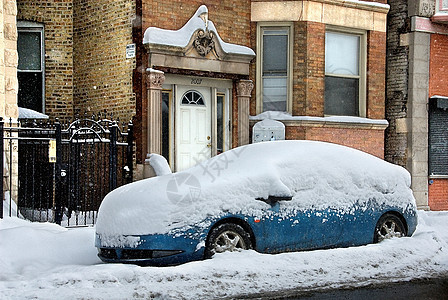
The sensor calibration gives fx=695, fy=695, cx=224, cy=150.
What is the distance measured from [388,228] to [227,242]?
9.22ft

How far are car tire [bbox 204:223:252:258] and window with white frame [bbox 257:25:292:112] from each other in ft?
26.1

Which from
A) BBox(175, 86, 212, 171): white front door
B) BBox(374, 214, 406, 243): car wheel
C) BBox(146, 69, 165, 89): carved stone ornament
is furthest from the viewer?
BBox(175, 86, 212, 171): white front door

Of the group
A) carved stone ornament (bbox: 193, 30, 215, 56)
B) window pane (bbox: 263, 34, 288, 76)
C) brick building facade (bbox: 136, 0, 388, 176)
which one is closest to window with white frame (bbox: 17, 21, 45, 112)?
brick building facade (bbox: 136, 0, 388, 176)

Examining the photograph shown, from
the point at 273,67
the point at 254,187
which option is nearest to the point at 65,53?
the point at 273,67

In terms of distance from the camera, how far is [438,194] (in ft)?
59.4

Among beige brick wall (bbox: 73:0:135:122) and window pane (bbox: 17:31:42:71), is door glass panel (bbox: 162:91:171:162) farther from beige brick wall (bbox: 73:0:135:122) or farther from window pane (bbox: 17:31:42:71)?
window pane (bbox: 17:31:42:71)

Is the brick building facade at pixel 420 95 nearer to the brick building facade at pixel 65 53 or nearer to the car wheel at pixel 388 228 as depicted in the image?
the brick building facade at pixel 65 53

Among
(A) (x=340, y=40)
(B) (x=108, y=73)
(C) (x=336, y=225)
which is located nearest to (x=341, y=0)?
(A) (x=340, y=40)

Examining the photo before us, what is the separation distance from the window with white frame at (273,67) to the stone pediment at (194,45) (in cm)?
77

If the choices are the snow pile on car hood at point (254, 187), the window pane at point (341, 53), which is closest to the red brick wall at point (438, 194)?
the window pane at point (341, 53)

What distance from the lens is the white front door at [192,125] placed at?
48.9 feet

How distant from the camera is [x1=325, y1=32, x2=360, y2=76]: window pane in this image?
54.5 feet

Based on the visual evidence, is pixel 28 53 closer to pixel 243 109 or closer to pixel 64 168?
pixel 64 168

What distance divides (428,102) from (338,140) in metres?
3.08
